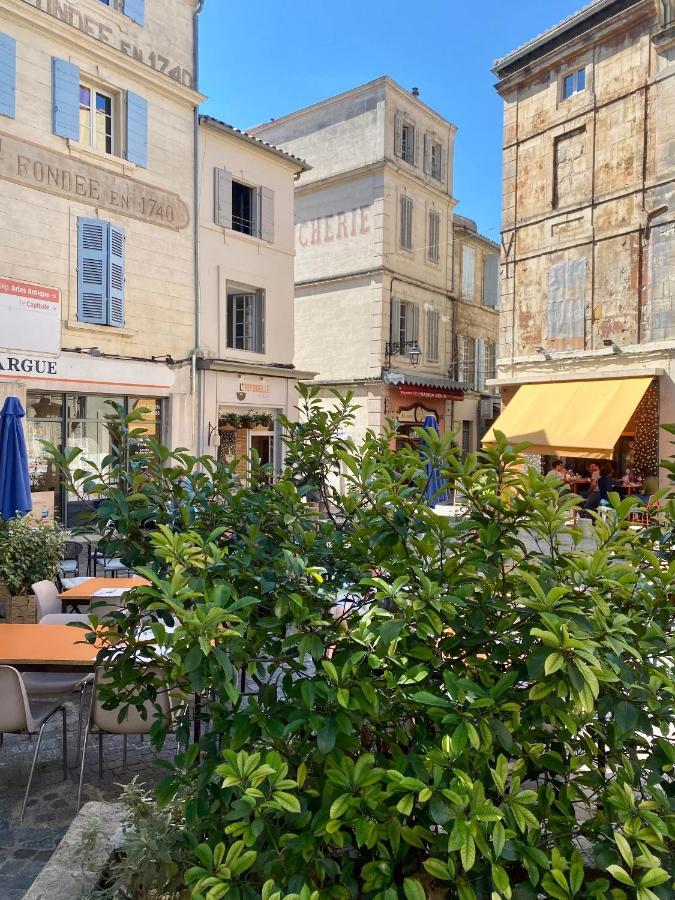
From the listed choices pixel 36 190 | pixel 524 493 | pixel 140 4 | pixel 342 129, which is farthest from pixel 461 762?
pixel 342 129

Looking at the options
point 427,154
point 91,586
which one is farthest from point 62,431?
point 427,154

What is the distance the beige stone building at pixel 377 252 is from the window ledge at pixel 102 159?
8.58 m

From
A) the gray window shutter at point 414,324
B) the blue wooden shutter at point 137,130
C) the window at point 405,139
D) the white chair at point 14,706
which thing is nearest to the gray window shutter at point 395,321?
the gray window shutter at point 414,324

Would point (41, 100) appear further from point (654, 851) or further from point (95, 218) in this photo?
point (654, 851)

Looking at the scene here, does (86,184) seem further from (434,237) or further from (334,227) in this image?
(434,237)

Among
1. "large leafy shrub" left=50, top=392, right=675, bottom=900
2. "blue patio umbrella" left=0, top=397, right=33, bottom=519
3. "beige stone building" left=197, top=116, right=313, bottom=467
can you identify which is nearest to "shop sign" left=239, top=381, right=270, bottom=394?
"beige stone building" left=197, top=116, right=313, bottom=467

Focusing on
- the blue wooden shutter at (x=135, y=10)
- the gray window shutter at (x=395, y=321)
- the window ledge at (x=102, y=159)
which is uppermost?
the blue wooden shutter at (x=135, y=10)

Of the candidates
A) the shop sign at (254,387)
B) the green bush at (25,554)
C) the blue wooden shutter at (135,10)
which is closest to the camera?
the green bush at (25,554)

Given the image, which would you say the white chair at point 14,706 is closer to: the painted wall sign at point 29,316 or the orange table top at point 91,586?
the orange table top at point 91,586

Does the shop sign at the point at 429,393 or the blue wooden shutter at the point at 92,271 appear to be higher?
the blue wooden shutter at the point at 92,271

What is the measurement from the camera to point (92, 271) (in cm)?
1193

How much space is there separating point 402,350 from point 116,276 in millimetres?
10258

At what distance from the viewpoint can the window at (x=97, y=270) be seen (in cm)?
1184

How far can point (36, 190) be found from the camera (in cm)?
1116
